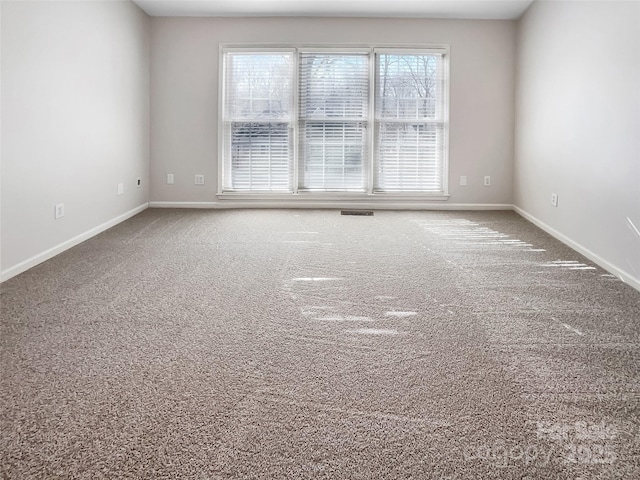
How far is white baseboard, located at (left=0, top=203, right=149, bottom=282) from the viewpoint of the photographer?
3.39 meters

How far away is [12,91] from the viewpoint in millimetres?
3404

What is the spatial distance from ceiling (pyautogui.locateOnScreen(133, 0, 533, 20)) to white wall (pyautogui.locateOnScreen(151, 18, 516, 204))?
0.44ft

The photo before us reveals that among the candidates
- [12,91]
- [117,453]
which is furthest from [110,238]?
[117,453]

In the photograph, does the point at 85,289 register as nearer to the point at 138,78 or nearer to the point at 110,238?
the point at 110,238

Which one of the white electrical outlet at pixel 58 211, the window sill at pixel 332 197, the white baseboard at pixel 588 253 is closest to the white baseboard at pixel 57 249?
the white electrical outlet at pixel 58 211

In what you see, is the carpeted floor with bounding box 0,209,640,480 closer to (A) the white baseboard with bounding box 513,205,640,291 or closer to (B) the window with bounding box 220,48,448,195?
(A) the white baseboard with bounding box 513,205,640,291

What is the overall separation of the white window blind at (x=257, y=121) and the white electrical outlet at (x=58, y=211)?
8.50 ft

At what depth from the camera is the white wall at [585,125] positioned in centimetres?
358

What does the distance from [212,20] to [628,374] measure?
5725mm

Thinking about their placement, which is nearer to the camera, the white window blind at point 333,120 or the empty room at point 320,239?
the empty room at point 320,239

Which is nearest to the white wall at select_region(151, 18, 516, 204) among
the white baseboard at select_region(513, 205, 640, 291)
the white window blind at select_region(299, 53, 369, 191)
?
the white window blind at select_region(299, 53, 369, 191)

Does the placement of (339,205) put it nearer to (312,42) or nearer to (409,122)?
(409,122)

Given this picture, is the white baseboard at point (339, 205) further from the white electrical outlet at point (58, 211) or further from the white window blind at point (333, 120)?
the white electrical outlet at point (58, 211)

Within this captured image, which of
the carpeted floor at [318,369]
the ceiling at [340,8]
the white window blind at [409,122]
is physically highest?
the ceiling at [340,8]
